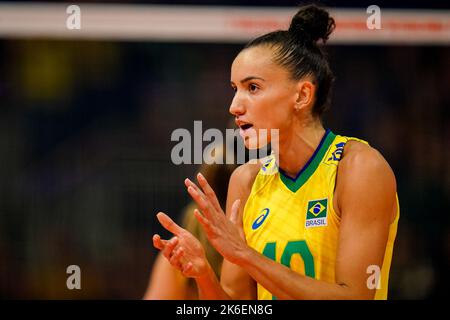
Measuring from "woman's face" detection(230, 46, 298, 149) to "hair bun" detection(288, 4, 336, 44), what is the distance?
159 mm

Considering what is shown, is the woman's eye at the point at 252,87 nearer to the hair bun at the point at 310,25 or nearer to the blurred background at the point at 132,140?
the hair bun at the point at 310,25

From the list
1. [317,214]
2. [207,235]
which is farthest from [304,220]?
[207,235]

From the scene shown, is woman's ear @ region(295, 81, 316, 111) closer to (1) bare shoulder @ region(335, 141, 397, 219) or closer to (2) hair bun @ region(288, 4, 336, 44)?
(2) hair bun @ region(288, 4, 336, 44)

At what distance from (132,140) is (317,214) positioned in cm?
171

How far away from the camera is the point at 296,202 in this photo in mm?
2291

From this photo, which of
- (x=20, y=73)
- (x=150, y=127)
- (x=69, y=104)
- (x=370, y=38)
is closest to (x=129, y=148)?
(x=150, y=127)

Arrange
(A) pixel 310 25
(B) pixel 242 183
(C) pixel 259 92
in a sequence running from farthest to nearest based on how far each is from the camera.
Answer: (B) pixel 242 183
(A) pixel 310 25
(C) pixel 259 92

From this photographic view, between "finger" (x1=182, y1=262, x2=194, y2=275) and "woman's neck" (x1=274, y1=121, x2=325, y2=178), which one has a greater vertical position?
"woman's neck" (x1=274, y1=121, x2=325, y2=178)

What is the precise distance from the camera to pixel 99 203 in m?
3.58

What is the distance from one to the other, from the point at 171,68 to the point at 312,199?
1.75m

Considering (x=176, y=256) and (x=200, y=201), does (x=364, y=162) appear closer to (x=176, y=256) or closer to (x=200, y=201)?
(x=200, y=201)

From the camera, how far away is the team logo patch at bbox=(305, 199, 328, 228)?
2.18m

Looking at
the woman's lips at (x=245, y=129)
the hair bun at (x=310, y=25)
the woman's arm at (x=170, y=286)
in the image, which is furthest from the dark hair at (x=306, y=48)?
the woman's arm at (x=170, y=286)

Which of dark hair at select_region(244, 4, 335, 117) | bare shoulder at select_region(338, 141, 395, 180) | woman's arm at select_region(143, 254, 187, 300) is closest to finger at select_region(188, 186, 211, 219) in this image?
bare shoulder at select_region(338, 141, 395, 180)
